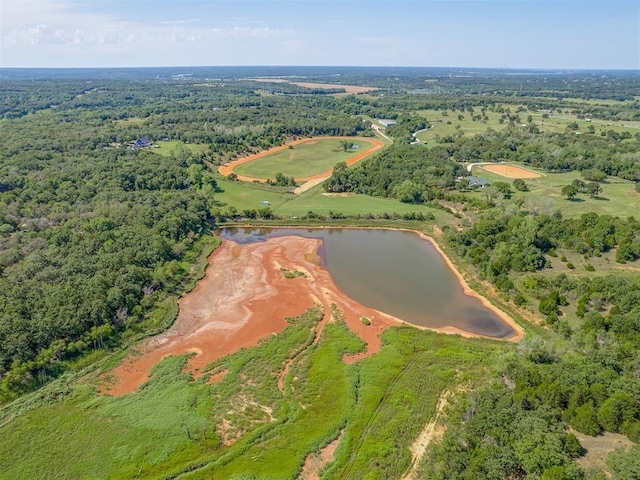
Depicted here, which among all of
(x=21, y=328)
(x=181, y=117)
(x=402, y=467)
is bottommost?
(x=402, y=467)

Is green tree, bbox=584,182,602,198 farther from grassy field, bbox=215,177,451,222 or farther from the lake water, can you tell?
the lake water

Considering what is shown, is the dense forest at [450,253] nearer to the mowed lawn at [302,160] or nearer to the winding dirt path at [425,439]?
the winding dirt path at [425,439]

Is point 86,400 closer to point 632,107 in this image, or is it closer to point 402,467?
point 402,467

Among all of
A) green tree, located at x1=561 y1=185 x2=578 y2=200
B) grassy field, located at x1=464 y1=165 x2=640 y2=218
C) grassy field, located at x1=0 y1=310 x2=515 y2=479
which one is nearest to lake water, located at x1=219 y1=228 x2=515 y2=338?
grassy field, located at x1=0 y1=310 x2=515 y2=479

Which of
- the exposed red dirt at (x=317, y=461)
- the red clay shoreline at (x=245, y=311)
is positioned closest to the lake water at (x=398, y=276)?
the red clay shoreline at (x=245, y=311)

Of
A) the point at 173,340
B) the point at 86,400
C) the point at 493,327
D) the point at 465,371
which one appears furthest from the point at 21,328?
the point at 493,327

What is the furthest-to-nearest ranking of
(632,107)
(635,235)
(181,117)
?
(632,107) → (181,117) → (635,235)
